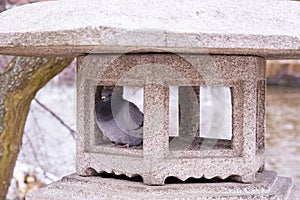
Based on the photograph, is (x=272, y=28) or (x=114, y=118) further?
(x=114, y=118)

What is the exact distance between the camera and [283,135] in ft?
18.7

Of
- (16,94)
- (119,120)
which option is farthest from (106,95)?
(16,94)

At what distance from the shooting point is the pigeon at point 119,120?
1.42 m

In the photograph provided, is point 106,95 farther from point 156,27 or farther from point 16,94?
point 16,94

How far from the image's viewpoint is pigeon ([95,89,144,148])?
4.65 feet

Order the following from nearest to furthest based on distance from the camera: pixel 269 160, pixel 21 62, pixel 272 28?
pixel 272 28 < pixel 21 62 < pixel 269 160

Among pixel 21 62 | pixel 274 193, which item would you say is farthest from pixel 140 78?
pixel 21 62

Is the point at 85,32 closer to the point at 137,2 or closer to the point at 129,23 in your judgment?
the point at 129,23

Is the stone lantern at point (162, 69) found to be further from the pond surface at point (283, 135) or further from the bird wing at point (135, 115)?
the pond surface at point (283, 135)

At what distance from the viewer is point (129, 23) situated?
102cm

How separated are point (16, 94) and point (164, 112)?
4.40ft

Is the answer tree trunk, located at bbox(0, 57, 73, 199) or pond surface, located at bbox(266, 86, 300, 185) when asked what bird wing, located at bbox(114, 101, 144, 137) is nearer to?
tree trunk, located at bbox(0, 57, 73, 199)

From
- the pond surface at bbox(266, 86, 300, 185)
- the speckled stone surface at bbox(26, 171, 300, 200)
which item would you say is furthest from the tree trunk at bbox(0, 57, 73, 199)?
the pond surface at bbox(266, 86, 300, 185)

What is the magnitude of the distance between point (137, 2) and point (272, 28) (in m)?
0.32
